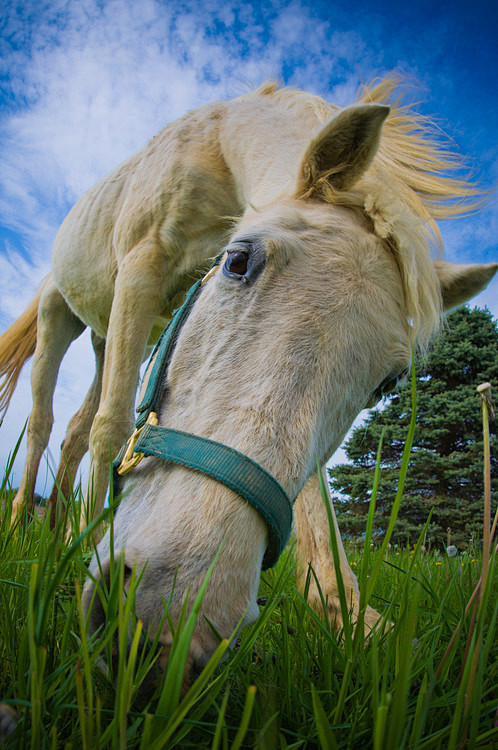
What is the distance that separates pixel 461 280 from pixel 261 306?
121 cm

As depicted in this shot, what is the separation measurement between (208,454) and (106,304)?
3323mm

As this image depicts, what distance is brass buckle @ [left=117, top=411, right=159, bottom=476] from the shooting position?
3.82ft

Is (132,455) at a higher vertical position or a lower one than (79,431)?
lower

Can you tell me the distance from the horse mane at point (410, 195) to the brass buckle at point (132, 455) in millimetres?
1008

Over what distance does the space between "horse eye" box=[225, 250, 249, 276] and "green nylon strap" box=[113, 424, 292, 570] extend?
26.6 inches

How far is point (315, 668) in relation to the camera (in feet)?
3.71

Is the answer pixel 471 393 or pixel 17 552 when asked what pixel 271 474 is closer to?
pixel 17 552

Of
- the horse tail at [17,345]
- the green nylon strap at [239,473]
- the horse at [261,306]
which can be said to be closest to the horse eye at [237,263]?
the horse at [261,306]

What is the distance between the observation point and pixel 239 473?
3.23 feet

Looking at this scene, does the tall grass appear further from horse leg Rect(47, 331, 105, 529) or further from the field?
horse leg Rect(47, 331, 105, 529)

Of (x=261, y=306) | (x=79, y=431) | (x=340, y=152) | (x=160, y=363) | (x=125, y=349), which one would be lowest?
(x=160, y=363)

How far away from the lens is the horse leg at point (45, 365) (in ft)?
15.9

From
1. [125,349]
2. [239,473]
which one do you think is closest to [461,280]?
[239,473]

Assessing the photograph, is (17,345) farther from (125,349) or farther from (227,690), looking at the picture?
(227,690)
